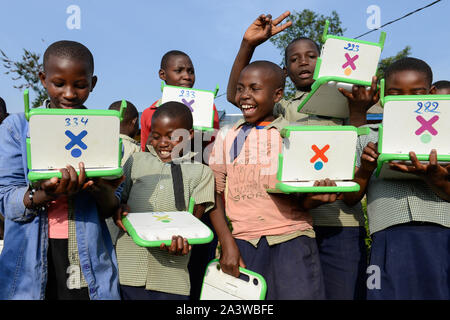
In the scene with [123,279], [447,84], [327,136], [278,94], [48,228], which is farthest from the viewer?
[447,84]

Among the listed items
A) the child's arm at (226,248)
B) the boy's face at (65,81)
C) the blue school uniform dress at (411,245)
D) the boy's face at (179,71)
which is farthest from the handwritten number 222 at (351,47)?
the boy's face at (179,71)

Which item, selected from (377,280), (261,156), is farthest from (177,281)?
(377,280)

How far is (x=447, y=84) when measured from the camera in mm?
3248

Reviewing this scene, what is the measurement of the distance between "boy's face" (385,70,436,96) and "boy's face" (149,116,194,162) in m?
1.25

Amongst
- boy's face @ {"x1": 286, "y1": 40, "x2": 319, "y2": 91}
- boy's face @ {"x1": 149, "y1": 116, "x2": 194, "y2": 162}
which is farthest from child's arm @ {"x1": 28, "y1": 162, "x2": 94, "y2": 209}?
boy's face @ {"x1": 286, "y1": 40, "x2": 319, "y2": 91}

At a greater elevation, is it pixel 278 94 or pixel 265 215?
pixel 278 94

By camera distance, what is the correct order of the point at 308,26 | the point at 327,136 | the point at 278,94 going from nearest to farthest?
the point at 327,136 < the point at 278,94 < the point at 308,26

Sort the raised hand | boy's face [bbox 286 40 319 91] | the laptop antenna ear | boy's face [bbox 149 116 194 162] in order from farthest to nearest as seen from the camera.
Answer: boy's face [bbox 286 40 319 91]
the raised hand
boy's face [bbox 149 116 194 162]
the laptop antenna ear

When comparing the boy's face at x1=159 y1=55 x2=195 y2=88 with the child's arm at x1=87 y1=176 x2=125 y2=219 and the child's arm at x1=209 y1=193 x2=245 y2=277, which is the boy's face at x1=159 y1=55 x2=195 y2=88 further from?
the child's arm at x1=87 y1=176 x2=125 y2=219

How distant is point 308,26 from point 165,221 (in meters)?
14.8

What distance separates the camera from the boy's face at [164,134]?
7.25 feet

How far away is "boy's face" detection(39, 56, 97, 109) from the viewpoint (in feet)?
5.52

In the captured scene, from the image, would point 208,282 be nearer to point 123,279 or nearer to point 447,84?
point 123,279

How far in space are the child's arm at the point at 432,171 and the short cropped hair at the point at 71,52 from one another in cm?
152
